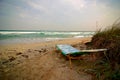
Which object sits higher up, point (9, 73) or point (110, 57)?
point (110, 57)

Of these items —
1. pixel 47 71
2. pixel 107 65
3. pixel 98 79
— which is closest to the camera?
pixel 98 79

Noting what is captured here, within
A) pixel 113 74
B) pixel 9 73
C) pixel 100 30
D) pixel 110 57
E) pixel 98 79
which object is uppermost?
pixel 100 30

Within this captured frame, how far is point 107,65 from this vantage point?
2.76 m

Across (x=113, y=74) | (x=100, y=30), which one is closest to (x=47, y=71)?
(x=113, y=74)

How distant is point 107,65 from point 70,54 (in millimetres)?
1155

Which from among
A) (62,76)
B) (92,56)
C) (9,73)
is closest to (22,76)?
(9,73)

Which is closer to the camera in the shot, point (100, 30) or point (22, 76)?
point (22, 76)

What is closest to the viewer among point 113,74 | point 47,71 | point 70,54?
point 113,74

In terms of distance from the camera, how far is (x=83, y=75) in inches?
110

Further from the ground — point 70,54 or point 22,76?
point 70,54

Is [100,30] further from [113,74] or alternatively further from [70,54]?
[113,74]

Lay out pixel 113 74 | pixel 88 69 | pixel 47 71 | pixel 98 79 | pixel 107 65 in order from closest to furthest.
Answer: pixel 113 74
pixel 98 79
pixel 107 65
pixel 88 69
pixel 47 71

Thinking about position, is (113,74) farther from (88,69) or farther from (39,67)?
(39,67)

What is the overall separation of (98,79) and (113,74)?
0.33m
